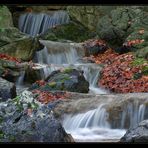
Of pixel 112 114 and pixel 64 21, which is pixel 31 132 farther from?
pixel 64 21

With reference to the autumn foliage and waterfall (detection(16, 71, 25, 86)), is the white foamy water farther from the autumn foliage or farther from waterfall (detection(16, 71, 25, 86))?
waterfall (detection(16, 71, 25, 86))

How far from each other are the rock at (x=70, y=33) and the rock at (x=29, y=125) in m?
10.6

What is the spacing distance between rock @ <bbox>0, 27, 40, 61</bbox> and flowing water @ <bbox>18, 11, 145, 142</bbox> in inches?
12.6

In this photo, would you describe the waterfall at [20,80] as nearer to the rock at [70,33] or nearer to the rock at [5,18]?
the rock at [70,33]

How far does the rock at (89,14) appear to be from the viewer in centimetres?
1555

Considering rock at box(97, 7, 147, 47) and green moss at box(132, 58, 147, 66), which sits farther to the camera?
rock at box(97, 7, 147, 47)

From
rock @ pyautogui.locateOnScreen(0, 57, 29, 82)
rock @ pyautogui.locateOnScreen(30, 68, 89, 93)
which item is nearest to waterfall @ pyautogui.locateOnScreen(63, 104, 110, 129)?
rock @ pyautogui.locateOnScreen(30, 68, 89, 93)

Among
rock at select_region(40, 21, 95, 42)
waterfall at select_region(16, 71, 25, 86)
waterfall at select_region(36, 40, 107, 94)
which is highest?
rock at select_region(40, 21, 95, 42)

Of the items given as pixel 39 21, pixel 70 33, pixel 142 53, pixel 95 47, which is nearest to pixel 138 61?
pixel 142 53

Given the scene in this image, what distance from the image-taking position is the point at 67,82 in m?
9.30

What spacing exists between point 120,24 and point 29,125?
29.3 ft

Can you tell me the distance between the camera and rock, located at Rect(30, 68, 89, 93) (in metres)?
9.17

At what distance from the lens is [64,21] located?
1672 centimetres
